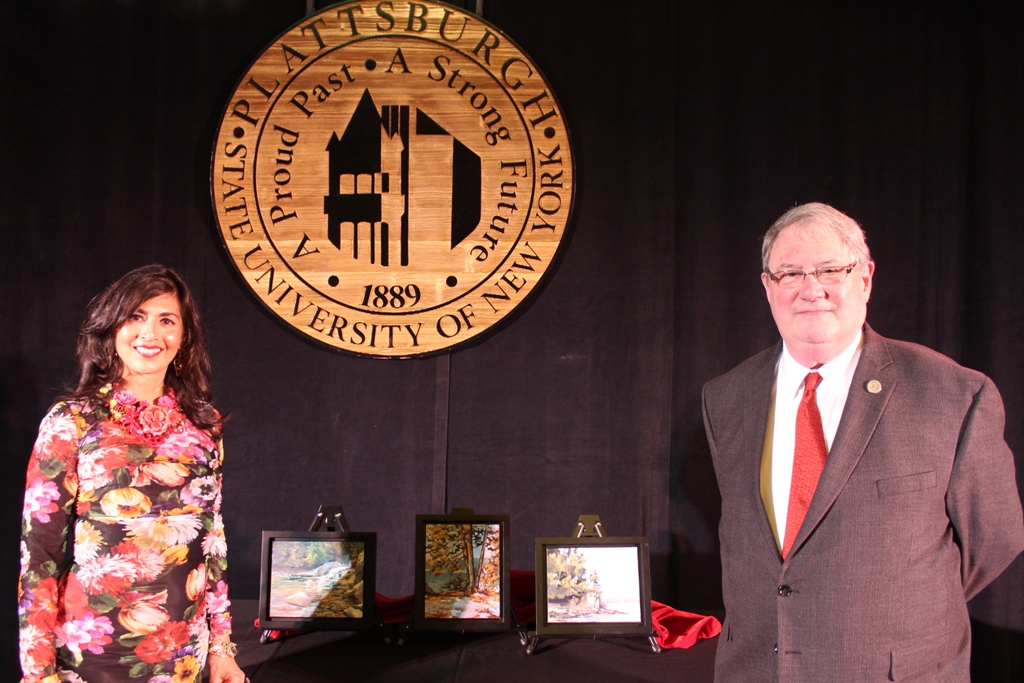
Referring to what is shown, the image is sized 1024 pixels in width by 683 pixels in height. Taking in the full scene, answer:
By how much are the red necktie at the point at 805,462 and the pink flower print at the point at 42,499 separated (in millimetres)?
1382

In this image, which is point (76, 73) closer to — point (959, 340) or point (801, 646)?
point (801, 646)

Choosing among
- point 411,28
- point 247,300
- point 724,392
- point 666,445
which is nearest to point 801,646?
point 724,392

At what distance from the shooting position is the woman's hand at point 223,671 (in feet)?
5.83

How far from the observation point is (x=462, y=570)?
2334mm

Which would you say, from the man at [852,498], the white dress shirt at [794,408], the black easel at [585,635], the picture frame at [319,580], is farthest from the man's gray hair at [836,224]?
the picture frame at [319,580]

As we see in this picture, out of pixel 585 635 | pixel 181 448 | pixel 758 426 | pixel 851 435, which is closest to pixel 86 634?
pixel 181 448

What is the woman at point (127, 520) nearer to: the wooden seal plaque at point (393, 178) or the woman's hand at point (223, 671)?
the woman's hand at point (223, 671)

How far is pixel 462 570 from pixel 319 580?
0.41 metres

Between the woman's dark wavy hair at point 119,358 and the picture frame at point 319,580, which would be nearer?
the woman's dark wavy hair at point 119,358

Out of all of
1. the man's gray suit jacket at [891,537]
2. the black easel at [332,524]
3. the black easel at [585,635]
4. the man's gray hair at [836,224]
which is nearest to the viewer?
the man's gray suit jacket at [891,537]

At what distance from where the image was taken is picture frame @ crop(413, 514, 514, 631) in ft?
7.51

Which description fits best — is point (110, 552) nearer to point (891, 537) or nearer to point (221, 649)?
point (221, 649)

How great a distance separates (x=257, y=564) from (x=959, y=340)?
94.2 inches

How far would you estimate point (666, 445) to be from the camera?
2.65 m
